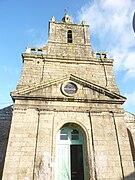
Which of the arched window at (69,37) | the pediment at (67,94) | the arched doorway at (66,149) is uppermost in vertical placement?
the arched window at (69,37)

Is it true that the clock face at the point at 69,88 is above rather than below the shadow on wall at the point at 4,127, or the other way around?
above

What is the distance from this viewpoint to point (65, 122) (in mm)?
8781

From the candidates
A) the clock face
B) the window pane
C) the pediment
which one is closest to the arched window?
the pediment

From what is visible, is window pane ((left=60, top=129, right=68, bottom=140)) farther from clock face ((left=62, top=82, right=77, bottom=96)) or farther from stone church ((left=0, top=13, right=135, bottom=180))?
clock face ((left=62, top=82, right=77, bottom=96))

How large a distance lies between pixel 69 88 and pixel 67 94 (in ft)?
1.98

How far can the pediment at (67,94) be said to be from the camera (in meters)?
9.43

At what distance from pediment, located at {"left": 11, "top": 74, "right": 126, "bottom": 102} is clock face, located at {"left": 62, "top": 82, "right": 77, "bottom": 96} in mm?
81

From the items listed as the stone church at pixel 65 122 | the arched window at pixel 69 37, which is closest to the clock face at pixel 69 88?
the stone church at pixel 65 122

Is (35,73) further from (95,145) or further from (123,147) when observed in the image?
(123,147)

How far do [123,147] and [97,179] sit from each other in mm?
2103

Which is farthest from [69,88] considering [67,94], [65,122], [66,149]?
[66,149]

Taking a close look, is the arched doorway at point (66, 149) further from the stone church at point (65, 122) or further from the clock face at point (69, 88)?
the clock face at point (69, 88)

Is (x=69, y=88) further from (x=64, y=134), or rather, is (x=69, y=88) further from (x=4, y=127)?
(x=4, y=127)

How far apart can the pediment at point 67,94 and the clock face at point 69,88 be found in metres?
0.08
